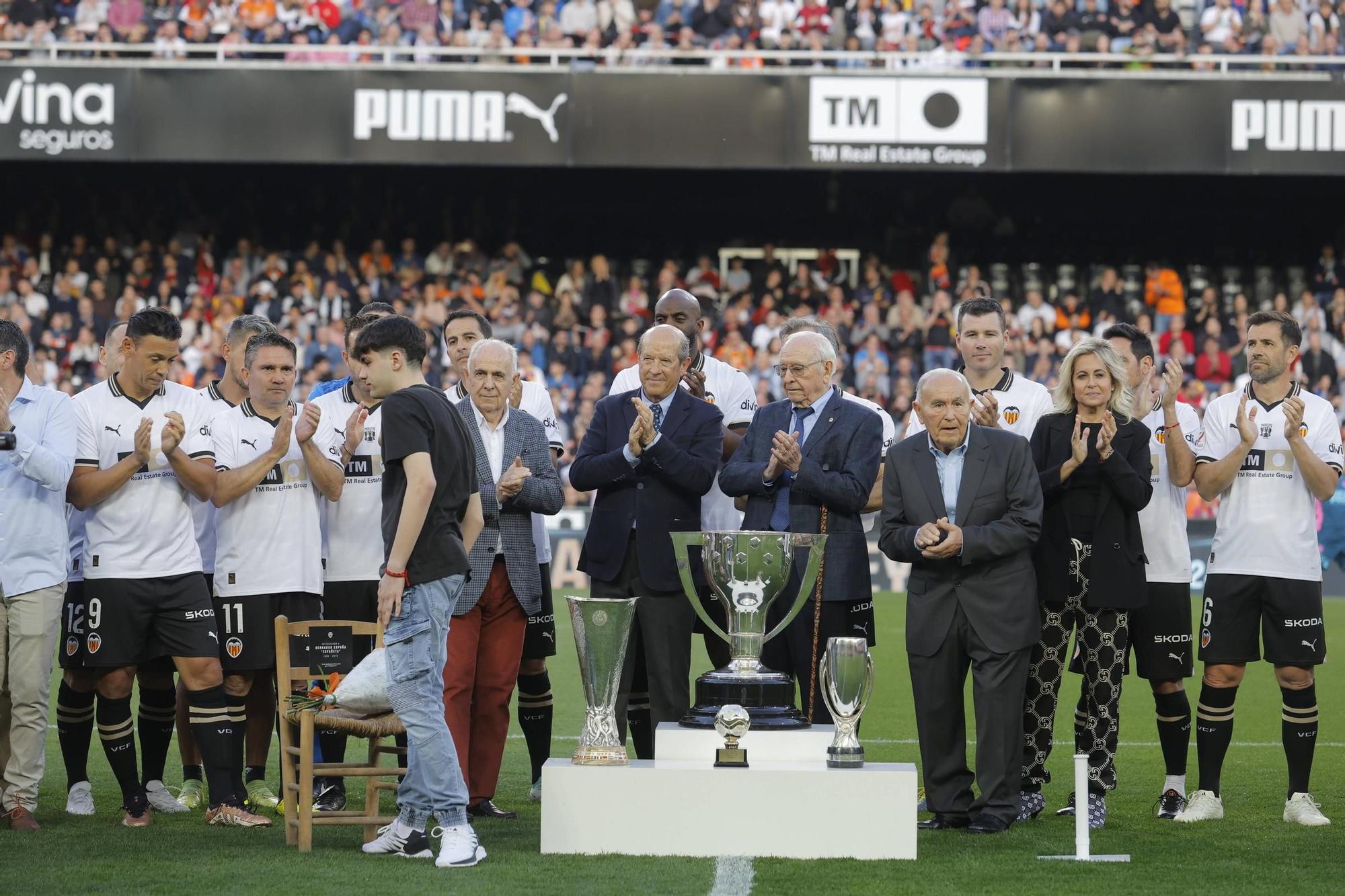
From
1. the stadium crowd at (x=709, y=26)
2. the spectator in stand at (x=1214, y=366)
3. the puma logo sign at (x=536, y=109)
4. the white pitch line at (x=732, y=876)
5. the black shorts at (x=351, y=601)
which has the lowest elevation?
the white pitch line at (x=732, y=876)

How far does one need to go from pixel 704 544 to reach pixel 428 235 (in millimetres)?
19142

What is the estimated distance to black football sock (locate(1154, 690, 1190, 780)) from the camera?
7.68 meters

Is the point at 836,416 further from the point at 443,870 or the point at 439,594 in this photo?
the point at 443,870

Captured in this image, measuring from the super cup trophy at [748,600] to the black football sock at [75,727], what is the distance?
2.81 m

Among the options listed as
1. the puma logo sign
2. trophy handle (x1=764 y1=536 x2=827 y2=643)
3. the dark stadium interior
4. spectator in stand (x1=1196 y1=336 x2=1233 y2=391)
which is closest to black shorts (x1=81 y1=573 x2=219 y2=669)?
trophy handle (x1=764 y1=536 x2=827 y2=643)

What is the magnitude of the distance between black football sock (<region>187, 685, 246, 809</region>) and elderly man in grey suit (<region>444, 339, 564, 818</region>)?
0.95 m

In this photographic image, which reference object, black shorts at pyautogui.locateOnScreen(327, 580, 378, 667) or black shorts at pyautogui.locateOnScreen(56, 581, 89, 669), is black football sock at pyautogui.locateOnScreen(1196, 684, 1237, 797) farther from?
black shorts at pyautogui.locateOnScreen(56, 581, 89, 669)

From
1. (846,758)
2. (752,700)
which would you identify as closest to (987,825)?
(846,758)

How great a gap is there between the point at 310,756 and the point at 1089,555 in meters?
3.40

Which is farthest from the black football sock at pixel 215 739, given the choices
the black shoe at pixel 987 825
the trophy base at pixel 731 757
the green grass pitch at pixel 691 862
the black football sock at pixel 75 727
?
the black shoe at pixel 987 825

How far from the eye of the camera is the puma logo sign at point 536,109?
22109mm

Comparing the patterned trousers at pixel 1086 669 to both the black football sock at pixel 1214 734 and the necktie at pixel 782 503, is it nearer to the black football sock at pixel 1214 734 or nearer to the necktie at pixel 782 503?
the black football sock at pixel 1214 734

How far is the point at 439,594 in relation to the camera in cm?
621

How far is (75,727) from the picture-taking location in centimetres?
753
